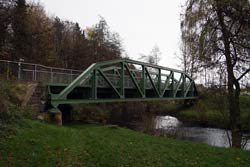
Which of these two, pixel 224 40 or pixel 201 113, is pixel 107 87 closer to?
pixel 201 113

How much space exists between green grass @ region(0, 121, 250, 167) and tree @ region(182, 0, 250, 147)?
255 cm

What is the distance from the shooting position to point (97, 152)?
23.1 ft

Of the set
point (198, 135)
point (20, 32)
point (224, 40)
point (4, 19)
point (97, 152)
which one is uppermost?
point (4, 19)

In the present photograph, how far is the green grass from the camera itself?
20.0 feet

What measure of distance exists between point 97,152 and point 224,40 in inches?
240

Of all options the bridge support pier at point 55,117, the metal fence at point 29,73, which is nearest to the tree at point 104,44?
the metal fence at point 29,73

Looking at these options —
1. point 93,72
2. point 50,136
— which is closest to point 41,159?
point 50,136

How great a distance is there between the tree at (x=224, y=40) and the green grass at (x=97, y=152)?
8.37 feet

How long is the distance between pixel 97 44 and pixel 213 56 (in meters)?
31.0

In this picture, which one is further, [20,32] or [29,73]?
[20,32]

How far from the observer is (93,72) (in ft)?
54.1

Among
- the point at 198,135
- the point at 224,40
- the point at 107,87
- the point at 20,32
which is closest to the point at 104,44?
the point at 20,32

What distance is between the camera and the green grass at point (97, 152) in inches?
241

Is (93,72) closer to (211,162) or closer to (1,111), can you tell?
(1,111)
